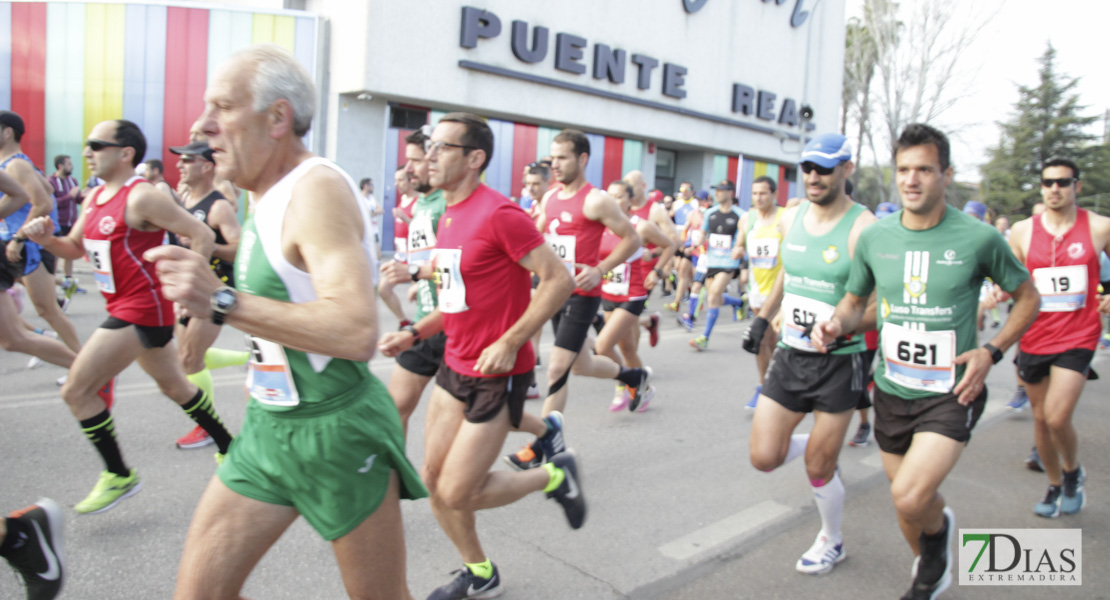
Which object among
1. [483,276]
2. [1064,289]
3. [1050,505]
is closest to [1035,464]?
[1050,505]

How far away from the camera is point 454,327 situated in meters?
3.23

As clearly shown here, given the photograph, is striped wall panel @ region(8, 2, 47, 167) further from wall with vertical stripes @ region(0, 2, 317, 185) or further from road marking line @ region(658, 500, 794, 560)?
road marking line @ region(658, 500, 794, 560)

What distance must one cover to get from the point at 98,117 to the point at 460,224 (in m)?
16.6

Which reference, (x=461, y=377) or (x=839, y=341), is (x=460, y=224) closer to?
(x=461, y=377)

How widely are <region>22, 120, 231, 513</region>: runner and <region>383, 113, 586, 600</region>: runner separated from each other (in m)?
1.48

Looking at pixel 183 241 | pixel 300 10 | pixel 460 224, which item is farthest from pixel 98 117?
pixel 460 224

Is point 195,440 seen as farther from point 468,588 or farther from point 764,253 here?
point 764,253

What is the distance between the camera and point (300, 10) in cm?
1739

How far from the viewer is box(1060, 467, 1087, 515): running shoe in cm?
429

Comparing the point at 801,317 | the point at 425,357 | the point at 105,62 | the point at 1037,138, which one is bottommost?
the point at 425,357

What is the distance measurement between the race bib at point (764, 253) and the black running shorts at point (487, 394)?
14.6 feet

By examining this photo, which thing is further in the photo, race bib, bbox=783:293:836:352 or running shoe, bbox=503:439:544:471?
running shoe, bbox=503:439:544:471

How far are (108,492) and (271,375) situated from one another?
89.0 inches
